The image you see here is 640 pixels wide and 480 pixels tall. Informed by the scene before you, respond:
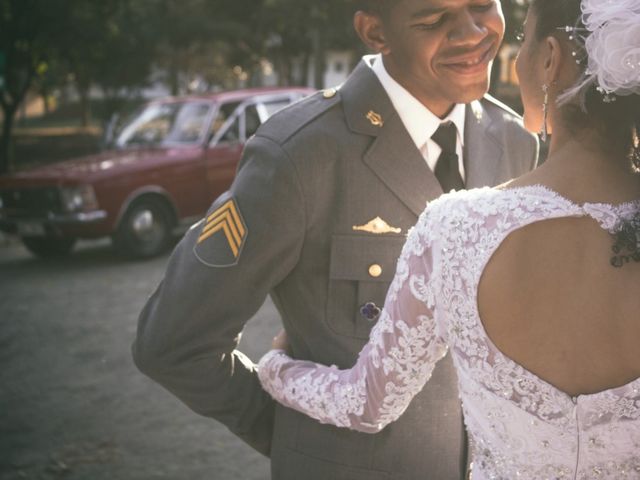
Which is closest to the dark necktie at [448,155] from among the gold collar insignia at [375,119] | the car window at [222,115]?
the gold collar insignia at [375,119]

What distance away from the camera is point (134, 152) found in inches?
389

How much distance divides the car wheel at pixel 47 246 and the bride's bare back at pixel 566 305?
939cm

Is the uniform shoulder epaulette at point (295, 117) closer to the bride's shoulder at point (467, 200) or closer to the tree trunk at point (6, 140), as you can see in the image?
the bride's shoulder at point (467, 200)

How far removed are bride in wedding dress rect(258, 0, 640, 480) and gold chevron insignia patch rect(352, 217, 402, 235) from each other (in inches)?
17.3

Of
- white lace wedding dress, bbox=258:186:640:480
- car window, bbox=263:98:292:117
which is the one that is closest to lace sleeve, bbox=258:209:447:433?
white lace wedding dress, bbox=258:186:640:480

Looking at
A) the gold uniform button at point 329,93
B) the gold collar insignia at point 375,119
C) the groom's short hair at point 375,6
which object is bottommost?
the gold collar insignia at point 375,119

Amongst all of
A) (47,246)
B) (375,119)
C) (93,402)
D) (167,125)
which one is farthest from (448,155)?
(47,246)

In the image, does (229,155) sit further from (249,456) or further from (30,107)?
(30,107)

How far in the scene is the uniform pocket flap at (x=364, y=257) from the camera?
193 cm

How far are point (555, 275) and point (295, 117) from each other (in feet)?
3.04

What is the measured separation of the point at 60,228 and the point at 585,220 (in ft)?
28.2

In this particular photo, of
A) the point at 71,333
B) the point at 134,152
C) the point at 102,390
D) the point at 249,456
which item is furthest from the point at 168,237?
the point at 249,456

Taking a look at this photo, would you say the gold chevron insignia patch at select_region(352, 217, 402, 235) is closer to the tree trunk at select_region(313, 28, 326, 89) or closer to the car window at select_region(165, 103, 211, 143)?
the car window at select_region(165, 103, 211, 143)

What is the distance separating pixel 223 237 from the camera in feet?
6.12
